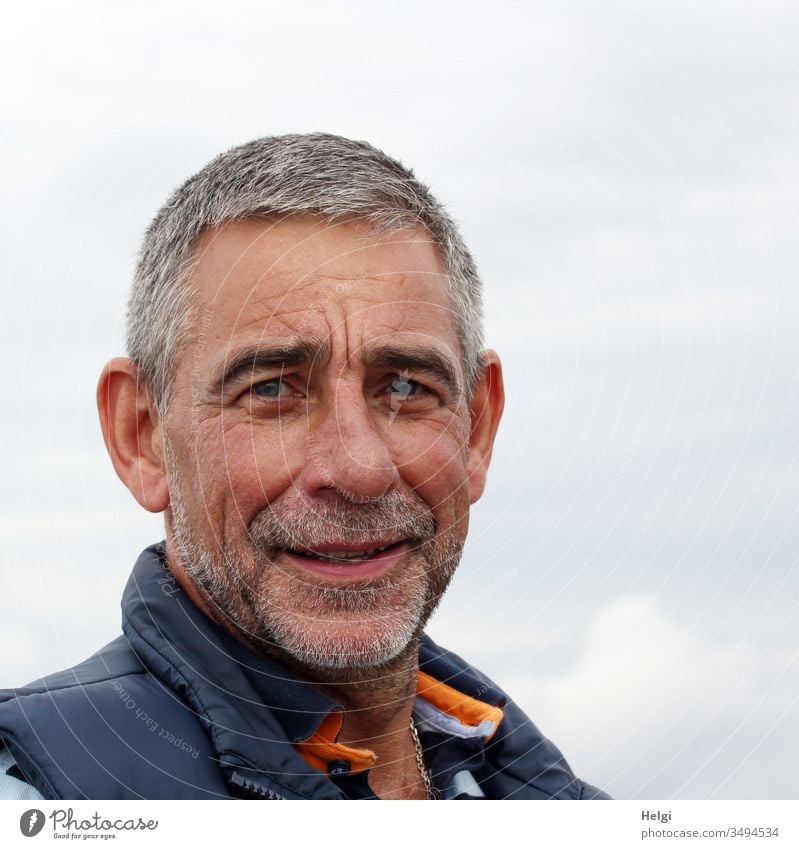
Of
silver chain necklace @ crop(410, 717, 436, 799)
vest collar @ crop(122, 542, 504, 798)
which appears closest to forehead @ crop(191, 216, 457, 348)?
vest collar @ crop(122, 542, 504, 798)

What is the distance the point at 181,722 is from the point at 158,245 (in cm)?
136

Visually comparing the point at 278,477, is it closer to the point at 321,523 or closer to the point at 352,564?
the point at 321,523

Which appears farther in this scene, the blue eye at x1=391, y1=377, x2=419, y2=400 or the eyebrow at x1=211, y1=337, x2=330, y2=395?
the blue eye at x1=391, y1=377, x2=419, y2=400

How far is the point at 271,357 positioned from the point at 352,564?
60cm

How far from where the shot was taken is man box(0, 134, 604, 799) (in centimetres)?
311

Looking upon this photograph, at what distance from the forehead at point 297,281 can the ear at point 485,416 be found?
22.7 inches

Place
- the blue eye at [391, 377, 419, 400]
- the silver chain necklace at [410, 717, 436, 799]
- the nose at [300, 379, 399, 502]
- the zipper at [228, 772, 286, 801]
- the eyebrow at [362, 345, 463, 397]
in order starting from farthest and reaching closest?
the silver chain necklace at [410, 717, 436, 799] → the blue eye at [391, 377, 419, 400] → the eyebrow at [362, 345, 463, 397] → the nose at [300, 379, 399, 502] → the zipper at [228, 772, 286, 801]

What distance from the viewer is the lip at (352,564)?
10.8 feet

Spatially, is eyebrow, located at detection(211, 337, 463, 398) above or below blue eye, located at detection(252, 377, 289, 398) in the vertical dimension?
above

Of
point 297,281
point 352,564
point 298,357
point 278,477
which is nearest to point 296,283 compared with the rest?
point 297,281

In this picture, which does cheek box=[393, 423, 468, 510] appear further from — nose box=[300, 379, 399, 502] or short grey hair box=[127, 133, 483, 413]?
short grey hair box=[127, 133, 483, 413]

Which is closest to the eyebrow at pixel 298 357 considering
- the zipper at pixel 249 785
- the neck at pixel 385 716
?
the neck at pixel 385 716
